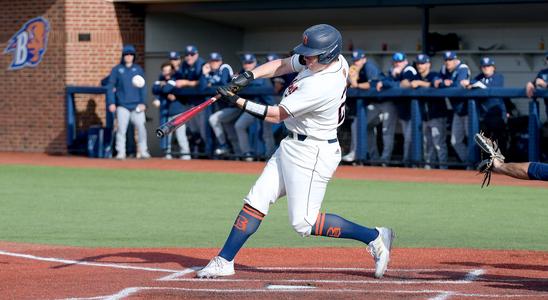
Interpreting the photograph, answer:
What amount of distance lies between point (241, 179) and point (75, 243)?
6275mm

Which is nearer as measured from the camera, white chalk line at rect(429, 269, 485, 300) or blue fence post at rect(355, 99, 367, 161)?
white chalk line at rect(429, 269, 485, 300)

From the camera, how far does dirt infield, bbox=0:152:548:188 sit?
1548 cm

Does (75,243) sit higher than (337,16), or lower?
lower

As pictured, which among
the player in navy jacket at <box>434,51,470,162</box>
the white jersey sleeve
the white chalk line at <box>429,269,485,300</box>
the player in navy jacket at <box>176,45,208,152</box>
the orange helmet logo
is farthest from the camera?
the orange helmet logo

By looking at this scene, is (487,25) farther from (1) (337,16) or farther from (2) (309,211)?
(2) (309,211)

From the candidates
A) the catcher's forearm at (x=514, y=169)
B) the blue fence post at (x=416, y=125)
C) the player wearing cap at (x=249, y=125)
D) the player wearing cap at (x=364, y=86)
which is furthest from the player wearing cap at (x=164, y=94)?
the catcher's forearm at (x=514, y=169)

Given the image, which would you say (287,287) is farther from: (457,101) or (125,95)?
(125,95)

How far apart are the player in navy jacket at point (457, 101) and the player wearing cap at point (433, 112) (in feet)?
0.59

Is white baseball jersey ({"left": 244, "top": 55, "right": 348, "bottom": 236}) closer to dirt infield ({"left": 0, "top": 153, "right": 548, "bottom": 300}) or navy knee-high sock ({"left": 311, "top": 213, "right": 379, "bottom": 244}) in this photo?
navy knee-high sock ({"left": 311, "top": 213, "right": 379, "bottom": 244})

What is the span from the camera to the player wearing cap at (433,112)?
1683 cm

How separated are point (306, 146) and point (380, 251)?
909 mm

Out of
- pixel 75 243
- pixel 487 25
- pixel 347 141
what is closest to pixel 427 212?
pixel 75 243

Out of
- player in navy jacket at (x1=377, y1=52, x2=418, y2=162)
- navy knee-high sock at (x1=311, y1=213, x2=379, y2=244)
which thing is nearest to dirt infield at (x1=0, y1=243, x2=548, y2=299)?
navy knee-high sock at (x1=311, y1=213, x2=379, y2=244)

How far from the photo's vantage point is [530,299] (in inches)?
248
